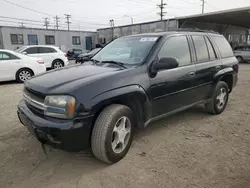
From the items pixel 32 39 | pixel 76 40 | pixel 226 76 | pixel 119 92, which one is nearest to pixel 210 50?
pixel 226 76

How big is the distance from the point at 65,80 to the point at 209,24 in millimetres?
32209

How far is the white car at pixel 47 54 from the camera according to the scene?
11148 mm

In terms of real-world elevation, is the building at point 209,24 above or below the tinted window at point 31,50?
above

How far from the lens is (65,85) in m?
2.46

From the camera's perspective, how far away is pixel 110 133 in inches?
98.3

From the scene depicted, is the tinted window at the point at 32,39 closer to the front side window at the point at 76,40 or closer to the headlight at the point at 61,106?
the front side window at the point at 76,40

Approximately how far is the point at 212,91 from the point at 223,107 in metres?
0.68

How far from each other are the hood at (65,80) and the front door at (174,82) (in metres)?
0.72

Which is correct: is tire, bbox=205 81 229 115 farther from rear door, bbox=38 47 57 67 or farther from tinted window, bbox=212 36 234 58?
rear door, bbox=38 47 57 67

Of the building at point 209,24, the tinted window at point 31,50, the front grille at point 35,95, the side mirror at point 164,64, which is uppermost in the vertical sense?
the building at point 209,24

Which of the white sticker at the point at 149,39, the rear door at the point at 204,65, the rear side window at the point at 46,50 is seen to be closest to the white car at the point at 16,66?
the rear side window at the point at 46,50

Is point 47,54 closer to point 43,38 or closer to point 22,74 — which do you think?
point 22,74

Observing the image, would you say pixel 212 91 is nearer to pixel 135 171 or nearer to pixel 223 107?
pixel 223 107

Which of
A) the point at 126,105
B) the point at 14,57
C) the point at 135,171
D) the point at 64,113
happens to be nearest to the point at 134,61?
the point at 126,105
